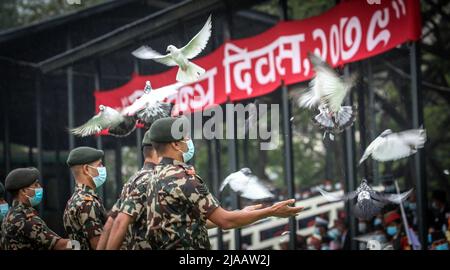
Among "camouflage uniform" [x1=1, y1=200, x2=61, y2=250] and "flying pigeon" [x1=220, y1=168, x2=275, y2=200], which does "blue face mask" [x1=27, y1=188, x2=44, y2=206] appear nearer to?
"camouflage uniform" [x1=1, y1=200, x2=61, y2=250]

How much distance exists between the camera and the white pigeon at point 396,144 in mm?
5764

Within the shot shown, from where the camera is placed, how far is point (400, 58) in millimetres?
10984

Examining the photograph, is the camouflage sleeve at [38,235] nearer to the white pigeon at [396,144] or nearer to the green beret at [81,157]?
the green beret at [81,157]

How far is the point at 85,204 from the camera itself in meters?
5.38

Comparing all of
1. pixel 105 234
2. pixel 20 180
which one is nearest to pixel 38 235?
pixel 20 180

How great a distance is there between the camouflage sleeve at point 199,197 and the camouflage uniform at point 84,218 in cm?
112

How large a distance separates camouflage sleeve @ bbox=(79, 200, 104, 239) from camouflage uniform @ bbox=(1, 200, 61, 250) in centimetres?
38

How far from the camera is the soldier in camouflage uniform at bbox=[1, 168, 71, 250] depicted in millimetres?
5598

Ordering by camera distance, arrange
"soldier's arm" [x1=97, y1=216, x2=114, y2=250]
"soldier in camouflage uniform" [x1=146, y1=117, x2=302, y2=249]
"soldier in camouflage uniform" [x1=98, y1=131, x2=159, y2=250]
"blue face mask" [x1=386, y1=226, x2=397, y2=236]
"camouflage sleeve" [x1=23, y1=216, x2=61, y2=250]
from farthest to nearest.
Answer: "blue face mask" [x1=386, y1=226, x2=397, y2=236] → "camouflage sleeve" [x1=23, y1=216, x2=61, y2=250] → "soldier's arm" [x1=97, y1=216, x2=114, y2=250] → "soldier in camouflage uniform" [x1=98, y1=131, x2=159, y2=250] → "soldier in camouflage uniform" [x1=146, y1=117, x2=302, y2=249]

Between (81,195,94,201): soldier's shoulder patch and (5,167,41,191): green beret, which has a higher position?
(5,167,41,191): green beret

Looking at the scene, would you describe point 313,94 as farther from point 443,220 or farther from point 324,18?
point 443,220

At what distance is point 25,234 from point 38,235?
10 centimetres

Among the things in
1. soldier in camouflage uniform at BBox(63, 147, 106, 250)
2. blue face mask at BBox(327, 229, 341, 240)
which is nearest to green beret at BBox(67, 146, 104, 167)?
soldier in camouflage uniform at BBox(63, 147, 106, 250)
